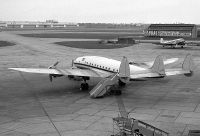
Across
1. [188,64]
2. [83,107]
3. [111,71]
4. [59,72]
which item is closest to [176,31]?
[188,64]

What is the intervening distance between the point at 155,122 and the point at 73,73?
15174 millimetres

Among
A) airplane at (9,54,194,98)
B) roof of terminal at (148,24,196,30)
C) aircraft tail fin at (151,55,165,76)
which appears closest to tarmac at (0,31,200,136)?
airplane at (9,54,194,98)

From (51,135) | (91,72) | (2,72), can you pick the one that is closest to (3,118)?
(51,135)

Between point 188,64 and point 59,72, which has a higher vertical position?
point 188,64

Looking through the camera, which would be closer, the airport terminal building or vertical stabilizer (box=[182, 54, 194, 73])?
vertical stabilizer (box=[182, 54, 194, 73])

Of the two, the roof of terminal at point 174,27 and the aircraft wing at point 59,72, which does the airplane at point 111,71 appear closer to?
the aircraft wing at point 59,72

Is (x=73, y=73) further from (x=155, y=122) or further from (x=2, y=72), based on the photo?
(x=2, y=72)

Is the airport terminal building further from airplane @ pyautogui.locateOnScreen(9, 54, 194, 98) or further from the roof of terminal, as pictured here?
airplane @ pyautogui.locateOnScreen(9, 54, 194, 98)

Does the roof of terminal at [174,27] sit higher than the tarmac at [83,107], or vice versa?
the roof of terminal at [174,27]

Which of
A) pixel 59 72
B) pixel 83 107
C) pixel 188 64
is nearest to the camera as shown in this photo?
pixel 83 107

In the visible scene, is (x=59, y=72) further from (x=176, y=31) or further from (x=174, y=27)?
(x=174, y=27)

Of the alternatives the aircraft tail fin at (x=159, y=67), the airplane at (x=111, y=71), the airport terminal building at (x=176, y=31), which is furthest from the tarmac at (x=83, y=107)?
the airport terminal building at (x=176, y=31)

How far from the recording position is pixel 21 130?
2539 cm

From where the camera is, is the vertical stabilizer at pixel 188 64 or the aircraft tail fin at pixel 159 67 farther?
the vertical stabilizer at pixel 188 64
